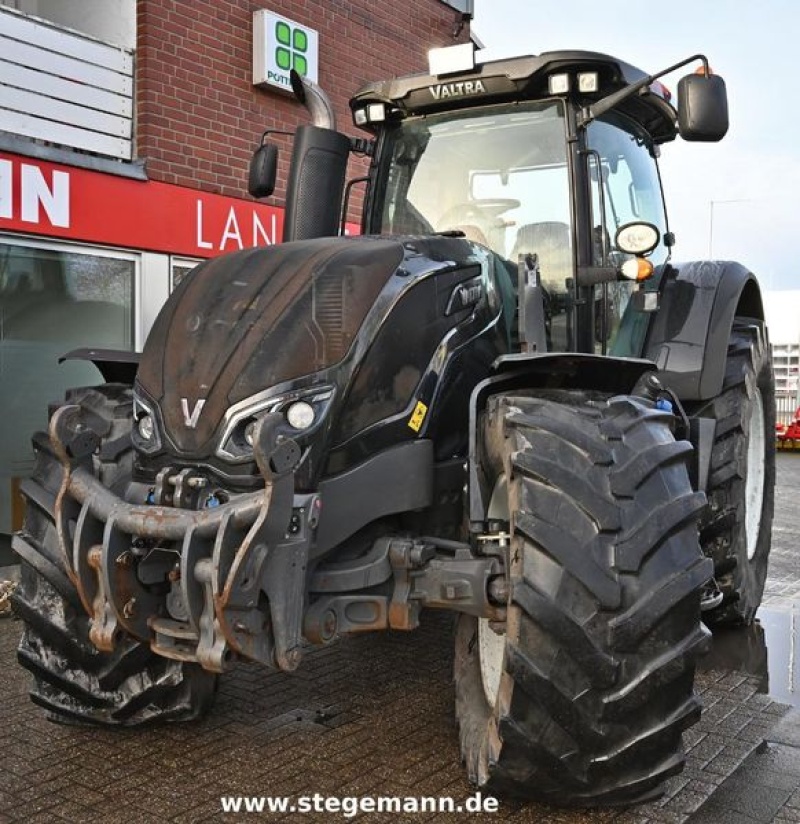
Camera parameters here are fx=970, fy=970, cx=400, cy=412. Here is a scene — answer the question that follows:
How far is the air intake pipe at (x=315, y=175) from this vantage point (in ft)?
14.6

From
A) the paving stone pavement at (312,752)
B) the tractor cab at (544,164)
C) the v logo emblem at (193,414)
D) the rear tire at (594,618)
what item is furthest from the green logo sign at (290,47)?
the rear tire at (594,618)

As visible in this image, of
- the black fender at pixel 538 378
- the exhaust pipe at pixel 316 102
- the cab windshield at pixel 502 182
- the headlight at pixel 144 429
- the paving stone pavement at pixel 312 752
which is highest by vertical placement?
the exhaust pipe at pixel 316 102

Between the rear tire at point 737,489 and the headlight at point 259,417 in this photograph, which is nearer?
the headlight at point 259,417

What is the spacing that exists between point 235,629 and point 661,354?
2.58 m

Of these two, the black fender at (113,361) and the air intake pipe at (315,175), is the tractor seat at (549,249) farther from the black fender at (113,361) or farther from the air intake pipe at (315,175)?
the black fender at (113,361)

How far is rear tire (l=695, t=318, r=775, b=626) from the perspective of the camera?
4430mm

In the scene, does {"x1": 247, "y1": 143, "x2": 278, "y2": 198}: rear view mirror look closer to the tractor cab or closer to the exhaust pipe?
the exhaust pipe

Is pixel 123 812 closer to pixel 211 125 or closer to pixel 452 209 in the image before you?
pixel 452 209

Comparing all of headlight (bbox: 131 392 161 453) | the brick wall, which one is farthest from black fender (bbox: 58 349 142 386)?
the brick wall

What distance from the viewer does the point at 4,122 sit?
619cm

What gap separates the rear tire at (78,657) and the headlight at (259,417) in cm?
68

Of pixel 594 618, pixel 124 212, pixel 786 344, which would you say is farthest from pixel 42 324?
pixel 786 344

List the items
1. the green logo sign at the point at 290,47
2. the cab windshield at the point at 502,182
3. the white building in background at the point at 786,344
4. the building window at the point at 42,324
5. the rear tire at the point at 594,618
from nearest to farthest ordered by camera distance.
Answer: the rear tire at the point at 594,618 < the cab windshield at the point at 502,182 < the building window at the point at 42,324 < the green logo sign at the point at 290,47 < the white building in background at the point at 786,344

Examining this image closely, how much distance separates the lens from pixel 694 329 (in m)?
4.45
